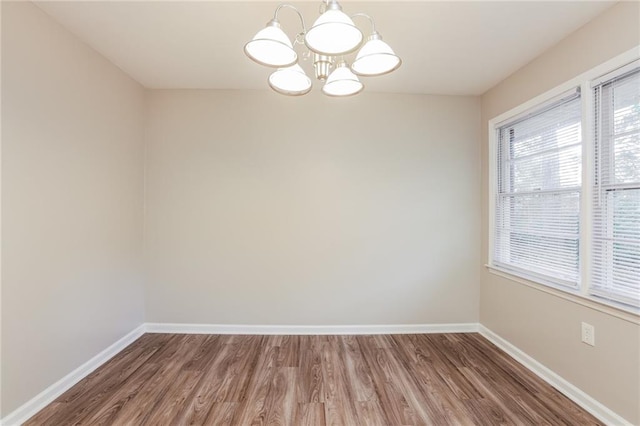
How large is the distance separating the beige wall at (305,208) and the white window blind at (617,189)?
1.29m

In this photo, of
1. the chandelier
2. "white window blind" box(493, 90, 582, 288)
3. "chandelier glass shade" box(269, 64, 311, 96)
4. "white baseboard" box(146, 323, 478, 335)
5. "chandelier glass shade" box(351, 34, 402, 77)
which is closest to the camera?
the chandelier

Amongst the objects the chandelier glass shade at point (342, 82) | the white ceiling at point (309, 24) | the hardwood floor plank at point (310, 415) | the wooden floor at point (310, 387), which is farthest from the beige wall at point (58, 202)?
the chandelier glass shade at point (342, 82)

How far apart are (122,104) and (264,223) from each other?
1753 millimetres

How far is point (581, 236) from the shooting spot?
6.58ft

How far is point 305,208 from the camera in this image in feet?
10.1

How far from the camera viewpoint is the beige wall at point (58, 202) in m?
1.73

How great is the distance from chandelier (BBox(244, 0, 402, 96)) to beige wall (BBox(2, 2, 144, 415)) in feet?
5.28

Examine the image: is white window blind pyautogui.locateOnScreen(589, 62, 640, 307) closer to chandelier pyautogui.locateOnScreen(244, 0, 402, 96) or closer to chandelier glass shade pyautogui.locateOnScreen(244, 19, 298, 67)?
chandelier pyautogui.locateOnScreen(244, 0, 402, 96)

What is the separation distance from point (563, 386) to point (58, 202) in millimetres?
3881

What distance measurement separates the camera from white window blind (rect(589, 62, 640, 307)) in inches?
67.1

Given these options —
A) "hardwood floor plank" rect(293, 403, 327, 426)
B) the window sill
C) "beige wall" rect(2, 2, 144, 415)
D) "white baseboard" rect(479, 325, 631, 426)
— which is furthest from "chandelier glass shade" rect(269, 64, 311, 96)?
"white baseboard" rect(479, 325, 631, 426)

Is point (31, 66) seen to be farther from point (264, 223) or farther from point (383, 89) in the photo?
point (383, 89)

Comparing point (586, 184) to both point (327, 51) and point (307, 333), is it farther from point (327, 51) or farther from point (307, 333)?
point (307, 333)

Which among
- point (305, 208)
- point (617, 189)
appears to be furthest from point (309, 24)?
point (617, 189)
